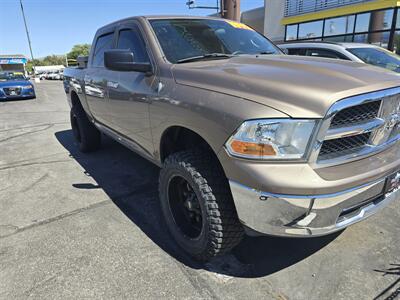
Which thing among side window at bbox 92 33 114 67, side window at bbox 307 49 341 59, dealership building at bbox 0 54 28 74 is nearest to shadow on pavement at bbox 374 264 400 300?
side window at bbox 92 33 114 67

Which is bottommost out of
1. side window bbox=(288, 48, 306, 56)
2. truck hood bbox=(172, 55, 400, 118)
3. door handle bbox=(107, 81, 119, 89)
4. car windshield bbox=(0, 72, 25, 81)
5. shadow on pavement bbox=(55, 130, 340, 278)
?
shadow on pavement bbox=(55, 130, 340, 278)

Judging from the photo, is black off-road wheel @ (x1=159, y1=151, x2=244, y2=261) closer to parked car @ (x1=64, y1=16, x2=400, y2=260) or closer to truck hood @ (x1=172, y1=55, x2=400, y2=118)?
parked car @ (x1=64, y1=16, x2=400, y2=260)

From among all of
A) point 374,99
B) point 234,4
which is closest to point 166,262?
point 374,99

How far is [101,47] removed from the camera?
4.39 meters

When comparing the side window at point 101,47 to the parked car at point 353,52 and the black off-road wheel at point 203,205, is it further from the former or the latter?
the parked car at point 353,52

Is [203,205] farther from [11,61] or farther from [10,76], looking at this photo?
[11,61]

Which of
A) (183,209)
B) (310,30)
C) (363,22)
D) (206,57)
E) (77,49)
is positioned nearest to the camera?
(183,209)

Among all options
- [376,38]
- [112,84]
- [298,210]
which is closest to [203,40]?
[112,84]

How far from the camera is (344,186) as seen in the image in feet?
5.82

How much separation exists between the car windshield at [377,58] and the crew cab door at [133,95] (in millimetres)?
4605

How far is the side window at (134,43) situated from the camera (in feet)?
9.86

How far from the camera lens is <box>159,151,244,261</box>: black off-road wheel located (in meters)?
2.10

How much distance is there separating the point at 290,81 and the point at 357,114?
→ 0.45 meters

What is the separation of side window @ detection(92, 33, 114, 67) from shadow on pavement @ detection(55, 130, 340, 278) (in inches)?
59.1
